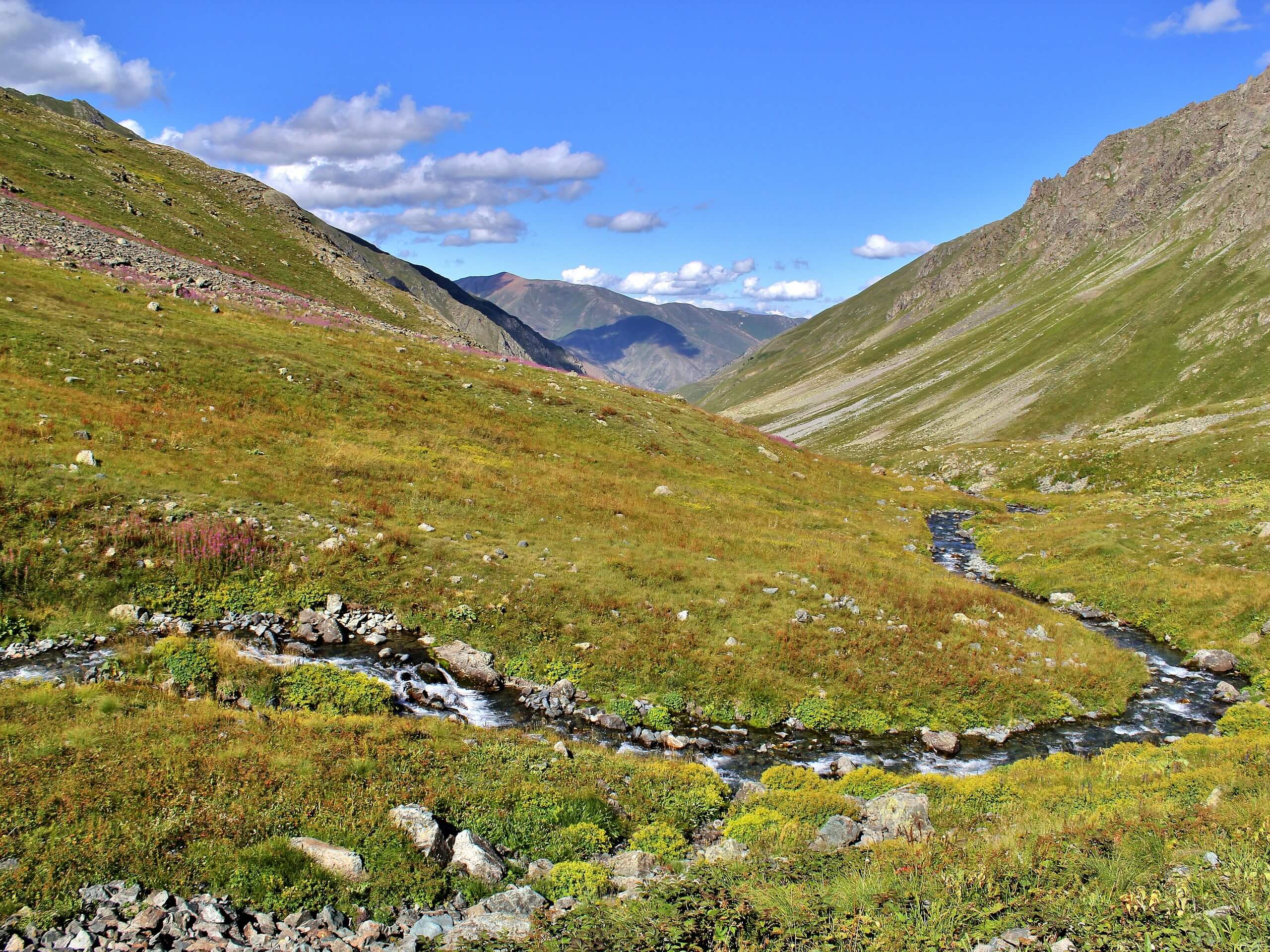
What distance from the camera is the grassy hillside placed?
243ft

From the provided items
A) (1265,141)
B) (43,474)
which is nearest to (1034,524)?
(43,474)

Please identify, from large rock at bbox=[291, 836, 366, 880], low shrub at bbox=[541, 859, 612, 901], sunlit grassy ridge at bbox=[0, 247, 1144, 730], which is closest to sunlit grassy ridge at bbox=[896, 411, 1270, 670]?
sunlit grassy ridge at bbox=[0, 247, 1144, 730]

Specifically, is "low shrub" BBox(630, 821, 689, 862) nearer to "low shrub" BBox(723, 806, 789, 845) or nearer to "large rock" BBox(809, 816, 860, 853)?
"low shrub" BBox(723, 806, 789, 845)

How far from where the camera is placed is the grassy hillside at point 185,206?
74.2m

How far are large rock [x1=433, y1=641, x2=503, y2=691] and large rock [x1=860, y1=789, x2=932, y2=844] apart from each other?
1106 cm

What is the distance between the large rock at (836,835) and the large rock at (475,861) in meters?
5.73

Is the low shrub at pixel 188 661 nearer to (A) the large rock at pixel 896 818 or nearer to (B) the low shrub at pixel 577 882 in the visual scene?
(B) the low shrub at pixel 577 882

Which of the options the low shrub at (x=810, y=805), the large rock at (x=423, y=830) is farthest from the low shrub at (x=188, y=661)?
the low shrub at (x=810, y=805)

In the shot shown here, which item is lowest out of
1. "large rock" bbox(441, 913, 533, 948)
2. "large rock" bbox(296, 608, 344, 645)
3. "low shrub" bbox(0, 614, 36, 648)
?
"large rock" bbox(441, 913, 533, 948)

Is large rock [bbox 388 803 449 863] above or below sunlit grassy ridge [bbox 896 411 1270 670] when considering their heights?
below

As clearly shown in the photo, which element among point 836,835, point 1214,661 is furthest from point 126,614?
point 1214,661

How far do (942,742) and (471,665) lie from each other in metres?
14.3

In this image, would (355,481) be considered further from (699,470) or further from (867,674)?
(699,470)

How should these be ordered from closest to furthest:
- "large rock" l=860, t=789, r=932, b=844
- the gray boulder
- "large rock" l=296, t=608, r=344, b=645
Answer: "large rock" l=860, t=789, r=932, b=844
"large rock" l=296, t=608, r=344, b=645
the gray boulder
